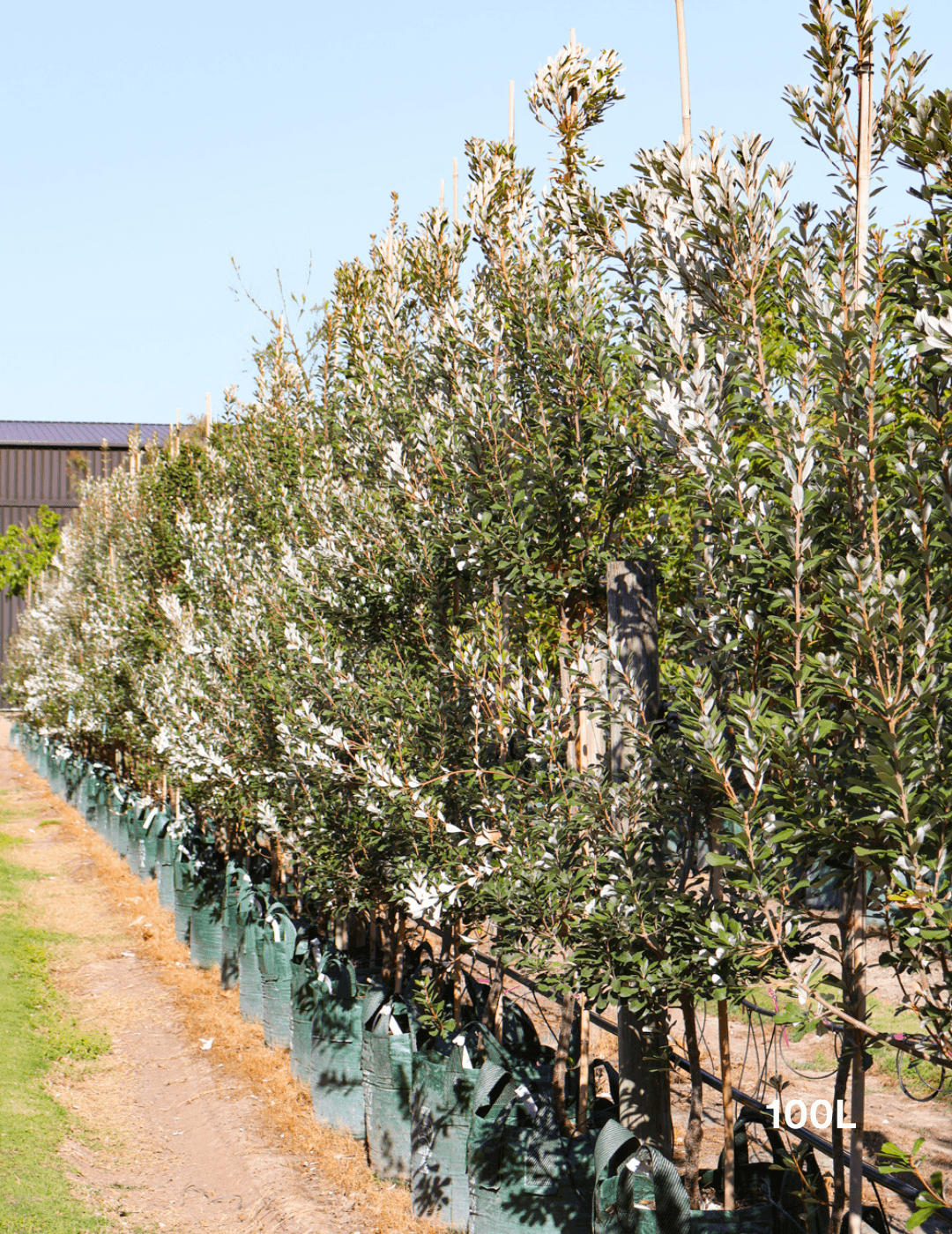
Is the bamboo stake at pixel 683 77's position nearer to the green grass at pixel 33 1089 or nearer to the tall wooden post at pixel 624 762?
the tall wooden post at pixel 624 762

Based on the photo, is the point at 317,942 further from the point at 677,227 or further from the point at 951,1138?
the point at 677,227

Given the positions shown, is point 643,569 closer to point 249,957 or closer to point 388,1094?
point 388,1094

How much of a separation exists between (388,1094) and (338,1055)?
103 cm

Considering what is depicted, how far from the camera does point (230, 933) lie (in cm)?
1223

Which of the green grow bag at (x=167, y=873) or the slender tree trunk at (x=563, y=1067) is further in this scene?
the green grow bag at (x=167, y=873)

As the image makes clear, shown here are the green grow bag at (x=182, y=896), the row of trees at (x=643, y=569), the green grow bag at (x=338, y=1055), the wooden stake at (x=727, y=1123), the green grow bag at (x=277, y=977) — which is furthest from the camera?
the green grow bag at (x=182, y=896)

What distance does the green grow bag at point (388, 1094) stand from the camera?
734 centimetres

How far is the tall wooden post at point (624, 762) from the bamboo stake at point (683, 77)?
196cm

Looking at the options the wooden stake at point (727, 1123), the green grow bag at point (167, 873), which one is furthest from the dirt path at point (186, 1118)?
the wooden stake at point (727, 1123)

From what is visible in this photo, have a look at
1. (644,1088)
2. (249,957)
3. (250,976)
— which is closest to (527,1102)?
(644,1088)

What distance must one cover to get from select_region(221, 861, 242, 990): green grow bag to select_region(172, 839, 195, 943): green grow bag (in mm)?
1402

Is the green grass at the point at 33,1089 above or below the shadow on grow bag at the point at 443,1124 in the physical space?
below

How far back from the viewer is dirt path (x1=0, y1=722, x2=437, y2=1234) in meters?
7.38

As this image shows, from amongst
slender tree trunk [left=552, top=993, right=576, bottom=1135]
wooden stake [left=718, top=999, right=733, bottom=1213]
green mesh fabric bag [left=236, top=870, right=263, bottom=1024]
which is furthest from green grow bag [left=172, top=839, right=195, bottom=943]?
wooden stake [left=718, top=999, right=733, bottom=1213]
